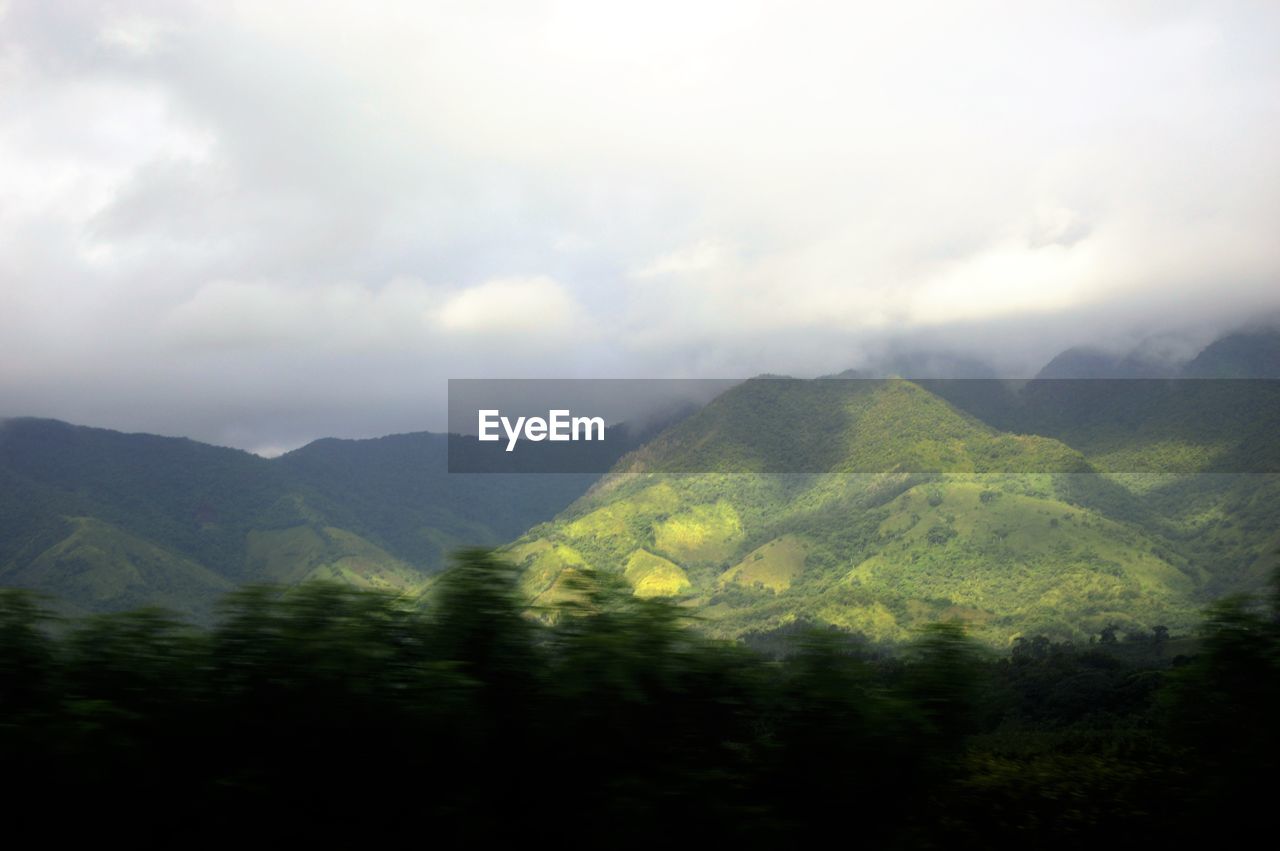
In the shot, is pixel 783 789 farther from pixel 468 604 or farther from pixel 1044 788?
pixel 468 604

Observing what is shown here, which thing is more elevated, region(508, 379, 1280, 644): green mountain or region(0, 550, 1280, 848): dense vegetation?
region(0, 550, 1280, 848): dense vegetation

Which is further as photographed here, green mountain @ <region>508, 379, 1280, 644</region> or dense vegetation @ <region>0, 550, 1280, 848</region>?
green mountain @ <region>508, 379, 1280, 644</region>

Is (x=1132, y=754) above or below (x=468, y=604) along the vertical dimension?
below

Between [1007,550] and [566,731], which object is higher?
[566,731]

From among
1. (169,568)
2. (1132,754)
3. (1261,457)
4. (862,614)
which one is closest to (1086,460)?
(1261,457)

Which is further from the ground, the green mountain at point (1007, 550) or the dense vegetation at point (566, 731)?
the dense vegetation at point (566, 731)

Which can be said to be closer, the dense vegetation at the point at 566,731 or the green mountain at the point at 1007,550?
the dense vegetation at the point at 566,731

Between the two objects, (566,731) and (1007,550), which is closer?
(566,731)

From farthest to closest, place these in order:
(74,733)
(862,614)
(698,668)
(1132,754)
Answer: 1. (862,614)
2. (1132,754)
3. (698,668)
4. (74,733)
